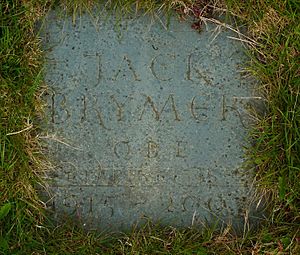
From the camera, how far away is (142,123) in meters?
2.70

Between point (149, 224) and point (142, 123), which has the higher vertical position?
point (142, 123)

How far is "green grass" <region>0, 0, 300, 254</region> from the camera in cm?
266

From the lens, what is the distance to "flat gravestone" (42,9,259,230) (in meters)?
2.68

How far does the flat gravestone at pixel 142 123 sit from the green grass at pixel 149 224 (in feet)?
0.18

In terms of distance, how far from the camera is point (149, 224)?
2.68 m

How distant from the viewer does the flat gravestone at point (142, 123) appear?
2.68 m

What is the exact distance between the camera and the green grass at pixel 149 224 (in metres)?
2.66

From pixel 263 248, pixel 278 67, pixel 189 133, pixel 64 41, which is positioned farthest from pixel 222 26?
pixel 263 248

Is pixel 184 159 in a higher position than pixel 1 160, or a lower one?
higher

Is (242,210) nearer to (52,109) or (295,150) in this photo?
(295,150)

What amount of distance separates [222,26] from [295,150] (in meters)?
0.56

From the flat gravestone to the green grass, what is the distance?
5 centimetres

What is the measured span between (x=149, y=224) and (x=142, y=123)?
392 mm

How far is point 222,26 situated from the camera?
2.73 m
